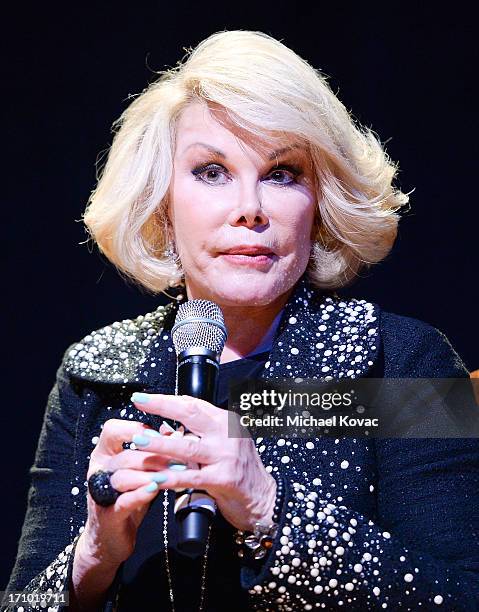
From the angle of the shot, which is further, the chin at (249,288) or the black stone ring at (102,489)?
the chin at (249,288)

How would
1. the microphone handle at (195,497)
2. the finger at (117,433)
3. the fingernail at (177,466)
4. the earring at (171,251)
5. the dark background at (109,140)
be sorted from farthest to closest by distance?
the dark background at (109,140) < the earring at (171,251) < the finger at (117,433) < the fingernail at (177,466) < the microphone handle at (195,497)

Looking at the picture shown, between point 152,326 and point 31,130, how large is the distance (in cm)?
72

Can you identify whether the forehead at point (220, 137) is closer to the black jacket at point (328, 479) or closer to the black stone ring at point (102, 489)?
the black jacket at point (328, 479)

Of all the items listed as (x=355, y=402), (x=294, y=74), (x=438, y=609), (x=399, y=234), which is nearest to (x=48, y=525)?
(x=355, y=402)

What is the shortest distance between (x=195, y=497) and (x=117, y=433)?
21cm

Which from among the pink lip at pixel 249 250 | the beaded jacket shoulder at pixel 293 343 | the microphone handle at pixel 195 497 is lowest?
the microphone handle at pixel 195 497

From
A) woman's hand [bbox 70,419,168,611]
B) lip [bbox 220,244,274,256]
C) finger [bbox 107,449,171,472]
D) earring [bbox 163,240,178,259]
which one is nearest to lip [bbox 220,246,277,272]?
lip [bbox 220,244,274,256]

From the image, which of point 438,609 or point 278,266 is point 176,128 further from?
point 438,609

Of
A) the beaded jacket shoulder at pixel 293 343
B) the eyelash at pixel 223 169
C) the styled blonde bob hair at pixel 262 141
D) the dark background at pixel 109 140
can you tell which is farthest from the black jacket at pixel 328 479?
the dark background at pixel 109 140

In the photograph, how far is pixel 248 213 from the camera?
64.1 inches

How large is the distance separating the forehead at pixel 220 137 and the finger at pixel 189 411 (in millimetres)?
621

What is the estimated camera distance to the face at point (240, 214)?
165 cm

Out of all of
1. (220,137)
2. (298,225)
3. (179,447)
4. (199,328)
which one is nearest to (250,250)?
(298,225)

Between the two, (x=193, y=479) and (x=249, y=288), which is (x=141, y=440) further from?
(x=249, y=288)
